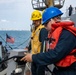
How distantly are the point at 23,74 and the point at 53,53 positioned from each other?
2319mm

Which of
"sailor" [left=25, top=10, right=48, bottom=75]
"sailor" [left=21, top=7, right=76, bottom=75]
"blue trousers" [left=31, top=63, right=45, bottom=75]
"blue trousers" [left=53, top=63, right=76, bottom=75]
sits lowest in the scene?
"blue trousers" [left=31, top=63, right=45, bottom=75]

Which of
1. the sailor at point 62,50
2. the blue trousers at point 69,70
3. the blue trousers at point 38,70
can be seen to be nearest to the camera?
the sailor at point 62,50

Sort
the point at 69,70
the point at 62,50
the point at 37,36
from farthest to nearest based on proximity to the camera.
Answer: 1. the point at 37,36
2. the point at 69,70
3. the point at 62,50

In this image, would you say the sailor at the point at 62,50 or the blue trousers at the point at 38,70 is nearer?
the sailor at the point at 62,50

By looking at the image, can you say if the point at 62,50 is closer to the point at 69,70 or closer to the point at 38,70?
the point at 69,70

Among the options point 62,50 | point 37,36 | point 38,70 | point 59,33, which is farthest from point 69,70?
point 37,36

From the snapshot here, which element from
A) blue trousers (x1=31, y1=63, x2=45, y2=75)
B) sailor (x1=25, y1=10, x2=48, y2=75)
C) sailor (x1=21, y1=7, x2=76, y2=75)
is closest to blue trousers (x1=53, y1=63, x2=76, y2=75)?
sailor (x1=21, y1=7, x2=76, y2=75)

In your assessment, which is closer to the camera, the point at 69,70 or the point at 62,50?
the point at 62,50

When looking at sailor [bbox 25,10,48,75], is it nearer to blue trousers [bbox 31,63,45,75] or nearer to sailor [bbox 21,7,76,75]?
blue trousers [bbox 31,63,45,75]

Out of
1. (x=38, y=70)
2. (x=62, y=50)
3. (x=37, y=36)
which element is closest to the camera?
(x=62, y=50)

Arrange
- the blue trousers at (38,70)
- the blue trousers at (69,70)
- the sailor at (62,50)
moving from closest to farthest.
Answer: the sailor at (62,50)
the blue trousers at (69,70)
the blue trousers at (38,70)

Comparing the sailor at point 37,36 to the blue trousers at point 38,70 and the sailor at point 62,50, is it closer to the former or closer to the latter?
the blue trousers at point 38,70

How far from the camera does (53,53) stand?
3.83 metres

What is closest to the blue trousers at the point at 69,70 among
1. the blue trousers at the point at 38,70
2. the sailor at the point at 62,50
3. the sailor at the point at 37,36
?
the sailor at the point at 62,50
